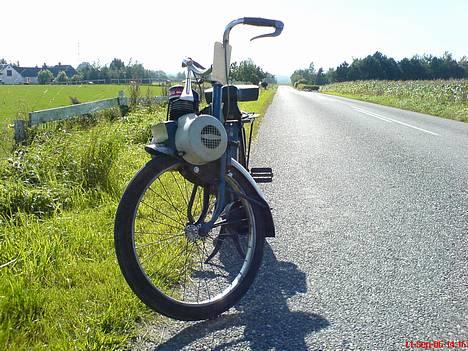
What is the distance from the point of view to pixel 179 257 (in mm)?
2973

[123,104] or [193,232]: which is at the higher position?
[123,104]

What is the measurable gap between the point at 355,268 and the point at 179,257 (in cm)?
127

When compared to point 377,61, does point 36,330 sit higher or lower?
lower

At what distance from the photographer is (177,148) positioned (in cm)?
228

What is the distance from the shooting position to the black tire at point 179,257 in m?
2.19

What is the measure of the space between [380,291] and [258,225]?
3.08 feet

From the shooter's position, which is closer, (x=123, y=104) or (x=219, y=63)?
(x=219, y=63)

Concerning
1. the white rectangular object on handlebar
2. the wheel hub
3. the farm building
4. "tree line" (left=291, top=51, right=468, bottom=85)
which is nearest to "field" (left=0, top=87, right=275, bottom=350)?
the wheel hub

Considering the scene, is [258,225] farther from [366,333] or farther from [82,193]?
[82,193]

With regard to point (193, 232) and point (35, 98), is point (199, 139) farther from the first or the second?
point (35, 98)

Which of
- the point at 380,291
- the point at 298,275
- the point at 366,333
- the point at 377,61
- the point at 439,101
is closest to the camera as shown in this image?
the point at 366,333

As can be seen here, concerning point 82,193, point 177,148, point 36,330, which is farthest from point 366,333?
point 82,193
